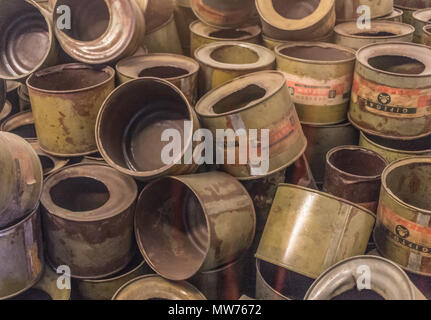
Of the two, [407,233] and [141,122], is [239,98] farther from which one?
[407,233]

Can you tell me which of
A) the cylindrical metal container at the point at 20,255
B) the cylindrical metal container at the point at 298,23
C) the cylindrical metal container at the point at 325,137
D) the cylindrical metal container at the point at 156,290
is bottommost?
the cylindrical metal container at the point at 156,290

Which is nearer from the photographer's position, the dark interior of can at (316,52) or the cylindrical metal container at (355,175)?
the cylindrical metal container at (355,175)

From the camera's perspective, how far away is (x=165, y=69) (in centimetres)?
343

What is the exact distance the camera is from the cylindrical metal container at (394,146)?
303 centimetres

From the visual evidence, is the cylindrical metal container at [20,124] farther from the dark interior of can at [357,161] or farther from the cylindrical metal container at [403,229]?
the cylindrical metal container at [403,229]

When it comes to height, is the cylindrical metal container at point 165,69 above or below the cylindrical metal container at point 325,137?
above

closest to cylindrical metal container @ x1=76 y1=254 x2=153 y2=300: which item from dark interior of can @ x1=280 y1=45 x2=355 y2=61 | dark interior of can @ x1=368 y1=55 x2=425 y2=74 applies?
dark interior of can @ x1=280 y1=45 x2=355 y2=61

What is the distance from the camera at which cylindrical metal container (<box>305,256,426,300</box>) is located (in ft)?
7.09

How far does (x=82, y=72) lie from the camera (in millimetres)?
3355

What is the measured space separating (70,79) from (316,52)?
1.84 metres

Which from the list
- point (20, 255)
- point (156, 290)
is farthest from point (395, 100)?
point (20, 255)

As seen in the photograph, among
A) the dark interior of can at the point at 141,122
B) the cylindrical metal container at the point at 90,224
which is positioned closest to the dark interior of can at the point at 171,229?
the cylindrical metal container at the point at 90,224

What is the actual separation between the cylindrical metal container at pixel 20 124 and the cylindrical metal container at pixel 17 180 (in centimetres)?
110

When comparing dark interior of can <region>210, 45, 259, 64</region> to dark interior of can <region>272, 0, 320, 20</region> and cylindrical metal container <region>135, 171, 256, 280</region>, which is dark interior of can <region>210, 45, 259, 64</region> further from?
cylindrical metal container <region>135, 171, 256, 280</region>
